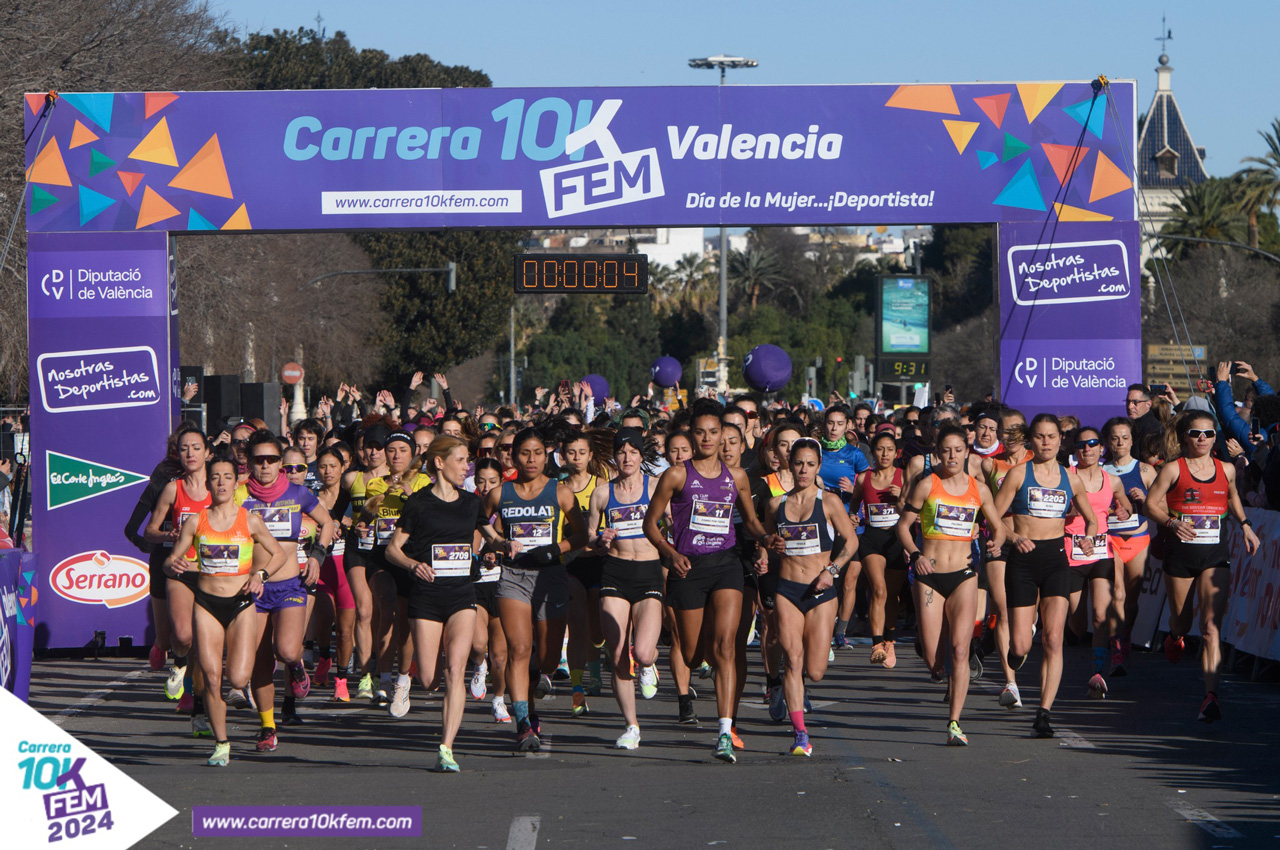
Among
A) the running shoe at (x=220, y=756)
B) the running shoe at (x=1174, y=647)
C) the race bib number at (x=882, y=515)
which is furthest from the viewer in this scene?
the race bib number at (x=882, y=515)

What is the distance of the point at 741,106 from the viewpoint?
13.8 metres

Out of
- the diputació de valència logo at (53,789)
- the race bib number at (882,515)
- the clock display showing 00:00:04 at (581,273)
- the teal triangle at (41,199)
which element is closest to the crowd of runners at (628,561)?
the race bib number at (882,515)

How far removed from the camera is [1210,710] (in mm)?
10023

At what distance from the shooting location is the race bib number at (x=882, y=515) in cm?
1297

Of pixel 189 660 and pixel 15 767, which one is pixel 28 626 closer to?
pixel 189 660

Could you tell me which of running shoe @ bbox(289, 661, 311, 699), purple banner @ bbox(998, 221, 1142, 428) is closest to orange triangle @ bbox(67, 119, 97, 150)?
running shoe @ bbox(289, 661, 311, 699)

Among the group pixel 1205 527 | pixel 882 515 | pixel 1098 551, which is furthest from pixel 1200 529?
pixel 882 515

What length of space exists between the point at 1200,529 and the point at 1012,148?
14.7ft

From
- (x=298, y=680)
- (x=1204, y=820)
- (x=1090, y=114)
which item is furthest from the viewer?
(x=1090, y=114)

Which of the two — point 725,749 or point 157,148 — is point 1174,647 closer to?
point 725,749

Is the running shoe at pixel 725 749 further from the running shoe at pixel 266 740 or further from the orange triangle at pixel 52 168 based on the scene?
the orange triangle at pixel 52 168

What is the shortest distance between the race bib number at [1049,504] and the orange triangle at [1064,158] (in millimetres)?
4566

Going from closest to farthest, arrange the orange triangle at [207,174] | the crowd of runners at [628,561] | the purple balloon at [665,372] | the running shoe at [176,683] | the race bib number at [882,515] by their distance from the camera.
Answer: the crowd of runners at [628,561] → the running shoe at [176,683] → the race bib number at [882,515] → the orange triangle at [207,174] → the purple balloon at [665,372]

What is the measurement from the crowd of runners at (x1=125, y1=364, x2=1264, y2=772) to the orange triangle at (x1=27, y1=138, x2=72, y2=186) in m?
3.50
